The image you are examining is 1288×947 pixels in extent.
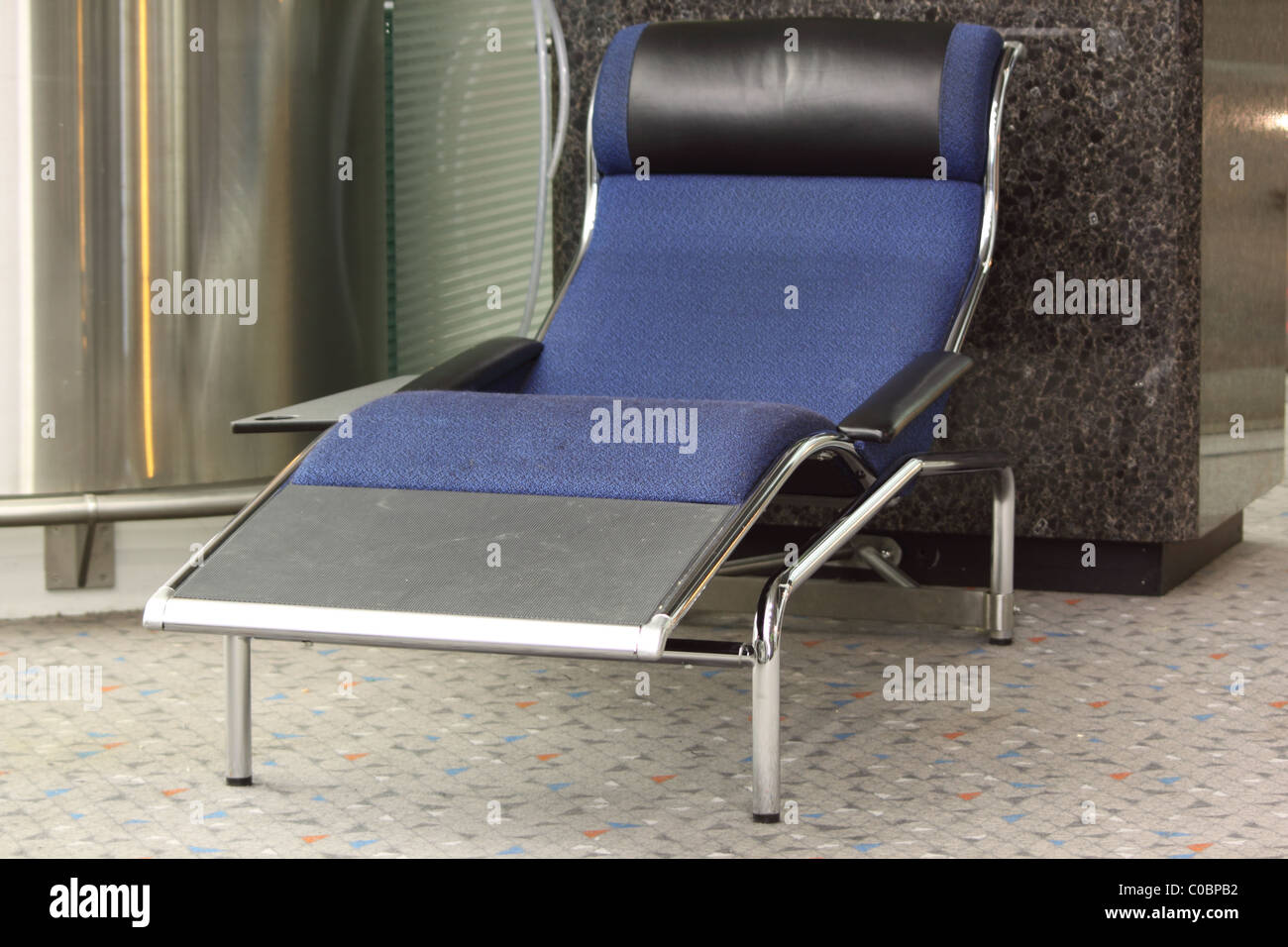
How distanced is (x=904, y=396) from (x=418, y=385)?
0.70 meters

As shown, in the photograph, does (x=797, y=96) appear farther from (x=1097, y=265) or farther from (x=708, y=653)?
(x=708, y=653)

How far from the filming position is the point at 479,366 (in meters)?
2.66

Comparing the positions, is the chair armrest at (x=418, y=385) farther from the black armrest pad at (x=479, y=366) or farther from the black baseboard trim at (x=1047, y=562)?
the black baseboard trim at (x=1047, y=562)

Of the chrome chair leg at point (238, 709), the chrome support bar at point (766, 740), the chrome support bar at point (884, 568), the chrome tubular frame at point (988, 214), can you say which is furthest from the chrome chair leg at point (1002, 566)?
the chrome chair leg at point (238, 709)

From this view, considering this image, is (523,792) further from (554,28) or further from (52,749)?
(554,28)

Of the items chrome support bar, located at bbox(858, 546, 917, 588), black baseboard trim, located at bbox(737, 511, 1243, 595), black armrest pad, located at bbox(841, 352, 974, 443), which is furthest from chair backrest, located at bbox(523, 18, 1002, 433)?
black baseboard trim, located at bbox(737, 511, 1243, 595)

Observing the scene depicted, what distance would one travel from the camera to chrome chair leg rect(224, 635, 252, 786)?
2.18 meters

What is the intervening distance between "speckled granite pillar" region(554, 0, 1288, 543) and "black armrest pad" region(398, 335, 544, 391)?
943 mm

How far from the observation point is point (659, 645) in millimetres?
1771

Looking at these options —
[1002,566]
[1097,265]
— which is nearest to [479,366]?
[1002,566]

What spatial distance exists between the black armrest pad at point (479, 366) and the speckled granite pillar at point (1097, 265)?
0.94m

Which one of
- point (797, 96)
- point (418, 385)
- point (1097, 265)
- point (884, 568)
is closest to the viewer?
point (418, 385)
